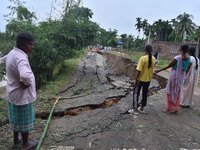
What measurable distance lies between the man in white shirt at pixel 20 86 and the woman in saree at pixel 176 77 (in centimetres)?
440

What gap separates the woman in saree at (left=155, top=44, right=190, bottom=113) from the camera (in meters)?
7.78

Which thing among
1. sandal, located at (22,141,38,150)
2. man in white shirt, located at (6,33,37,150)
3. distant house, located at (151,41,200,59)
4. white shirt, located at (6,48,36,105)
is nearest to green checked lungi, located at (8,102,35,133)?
man in white shirt, located at (6,33,37,150)

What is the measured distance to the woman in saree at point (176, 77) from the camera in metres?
7.78

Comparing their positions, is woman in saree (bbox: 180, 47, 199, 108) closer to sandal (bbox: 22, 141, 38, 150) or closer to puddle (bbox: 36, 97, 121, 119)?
puddle (bbox: 36, 97, 121, 119)

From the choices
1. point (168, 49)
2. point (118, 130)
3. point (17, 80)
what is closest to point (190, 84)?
point (118, 130)

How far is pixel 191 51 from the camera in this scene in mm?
8555

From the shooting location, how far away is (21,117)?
15.2ft

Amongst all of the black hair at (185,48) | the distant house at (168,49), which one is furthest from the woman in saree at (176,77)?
the distant house at (168,49)

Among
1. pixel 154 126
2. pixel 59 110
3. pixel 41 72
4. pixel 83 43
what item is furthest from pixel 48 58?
pixel 154 126

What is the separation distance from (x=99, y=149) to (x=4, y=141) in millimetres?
1836

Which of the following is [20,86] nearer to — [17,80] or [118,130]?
[17,80]

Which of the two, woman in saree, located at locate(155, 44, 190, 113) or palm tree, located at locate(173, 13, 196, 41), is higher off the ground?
palm tree, located at locate(173, 13, 196, 41)

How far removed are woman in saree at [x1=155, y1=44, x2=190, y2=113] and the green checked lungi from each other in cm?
440

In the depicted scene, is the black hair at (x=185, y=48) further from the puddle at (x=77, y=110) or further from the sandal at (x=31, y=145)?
the sandal at (x=31, y=145)
